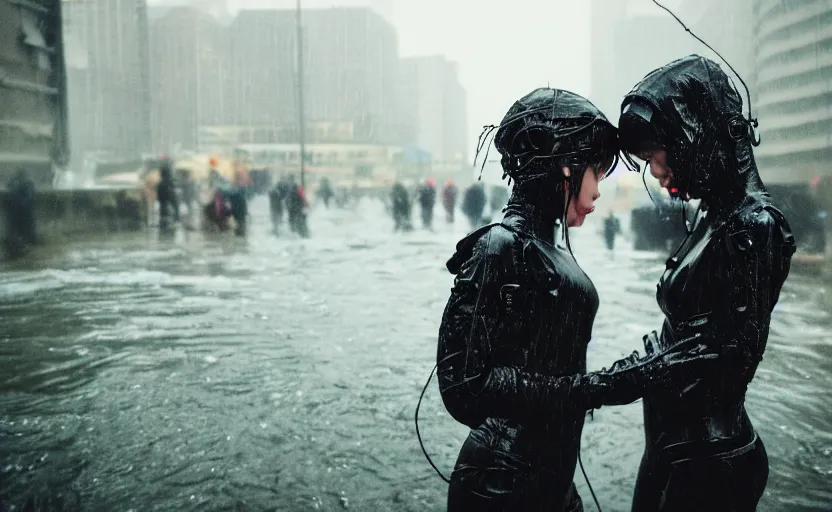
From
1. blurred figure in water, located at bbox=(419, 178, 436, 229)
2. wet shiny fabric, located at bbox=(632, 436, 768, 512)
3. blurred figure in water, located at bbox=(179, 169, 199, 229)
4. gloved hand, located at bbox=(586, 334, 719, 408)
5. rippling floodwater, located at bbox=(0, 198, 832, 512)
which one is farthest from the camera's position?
blurred figure in water, located at bbox=(179, 169, 199, 229)

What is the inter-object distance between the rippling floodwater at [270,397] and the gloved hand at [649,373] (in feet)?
7.24

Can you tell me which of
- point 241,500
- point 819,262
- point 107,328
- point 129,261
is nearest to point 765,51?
point 819,262

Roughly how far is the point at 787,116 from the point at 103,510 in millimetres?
23260

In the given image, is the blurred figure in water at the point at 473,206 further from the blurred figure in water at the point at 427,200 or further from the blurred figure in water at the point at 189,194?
the blurred figure in water at the point at 189,194

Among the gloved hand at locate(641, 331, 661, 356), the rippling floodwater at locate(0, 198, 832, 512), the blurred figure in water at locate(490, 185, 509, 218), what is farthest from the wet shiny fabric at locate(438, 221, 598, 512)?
the blurred figure in water at locate(490, 185, 509, 218)

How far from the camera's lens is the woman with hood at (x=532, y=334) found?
1573 millimetres

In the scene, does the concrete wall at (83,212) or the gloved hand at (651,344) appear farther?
the concrete wall at (83,212)

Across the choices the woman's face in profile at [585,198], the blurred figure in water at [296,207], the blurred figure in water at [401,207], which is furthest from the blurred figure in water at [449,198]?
the woman's face in profile at [585,198]

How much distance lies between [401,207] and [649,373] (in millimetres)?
21404

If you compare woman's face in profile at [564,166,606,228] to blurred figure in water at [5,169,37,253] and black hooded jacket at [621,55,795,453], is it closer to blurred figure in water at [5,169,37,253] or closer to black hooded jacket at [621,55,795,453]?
black hooded jacket at [621,55,795,453]

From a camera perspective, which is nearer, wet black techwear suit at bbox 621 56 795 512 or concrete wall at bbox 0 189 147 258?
wet black techwear suit at bbox 621 56 795 512

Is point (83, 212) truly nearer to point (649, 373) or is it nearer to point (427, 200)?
point (427, 200)

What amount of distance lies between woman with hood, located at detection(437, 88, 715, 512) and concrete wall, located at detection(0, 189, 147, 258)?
14673 millimetres

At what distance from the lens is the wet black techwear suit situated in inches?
67.1
